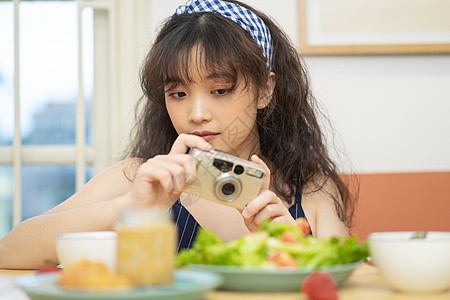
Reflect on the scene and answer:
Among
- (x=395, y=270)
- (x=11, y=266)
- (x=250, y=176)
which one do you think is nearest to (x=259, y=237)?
(x=395, y=270)

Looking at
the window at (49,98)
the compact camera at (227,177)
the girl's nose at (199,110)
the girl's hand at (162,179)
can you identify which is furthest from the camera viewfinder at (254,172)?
the window at (49,98)

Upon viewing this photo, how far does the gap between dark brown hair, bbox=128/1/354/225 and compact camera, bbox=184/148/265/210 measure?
304 mm

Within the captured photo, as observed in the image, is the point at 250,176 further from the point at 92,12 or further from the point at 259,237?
the point at 92,12

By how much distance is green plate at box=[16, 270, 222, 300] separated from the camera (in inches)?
18.8

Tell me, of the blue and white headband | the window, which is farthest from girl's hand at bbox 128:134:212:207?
the window

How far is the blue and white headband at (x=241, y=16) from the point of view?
1.33m

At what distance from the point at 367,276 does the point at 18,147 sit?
1.50 m

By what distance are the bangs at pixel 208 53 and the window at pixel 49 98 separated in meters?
0.76

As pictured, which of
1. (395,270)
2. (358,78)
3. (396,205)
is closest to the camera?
(395,270)

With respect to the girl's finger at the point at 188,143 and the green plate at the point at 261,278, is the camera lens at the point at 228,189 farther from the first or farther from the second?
the green plate at the point at 261,278

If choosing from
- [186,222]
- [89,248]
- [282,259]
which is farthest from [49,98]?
[282,259]

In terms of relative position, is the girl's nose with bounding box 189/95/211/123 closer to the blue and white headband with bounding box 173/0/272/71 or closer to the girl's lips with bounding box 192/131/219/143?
the girl's lips with bounding box 192/131/219/143

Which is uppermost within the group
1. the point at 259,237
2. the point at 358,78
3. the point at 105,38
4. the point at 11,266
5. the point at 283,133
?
the point at 105,38

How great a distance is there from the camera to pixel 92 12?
1.99 metres
